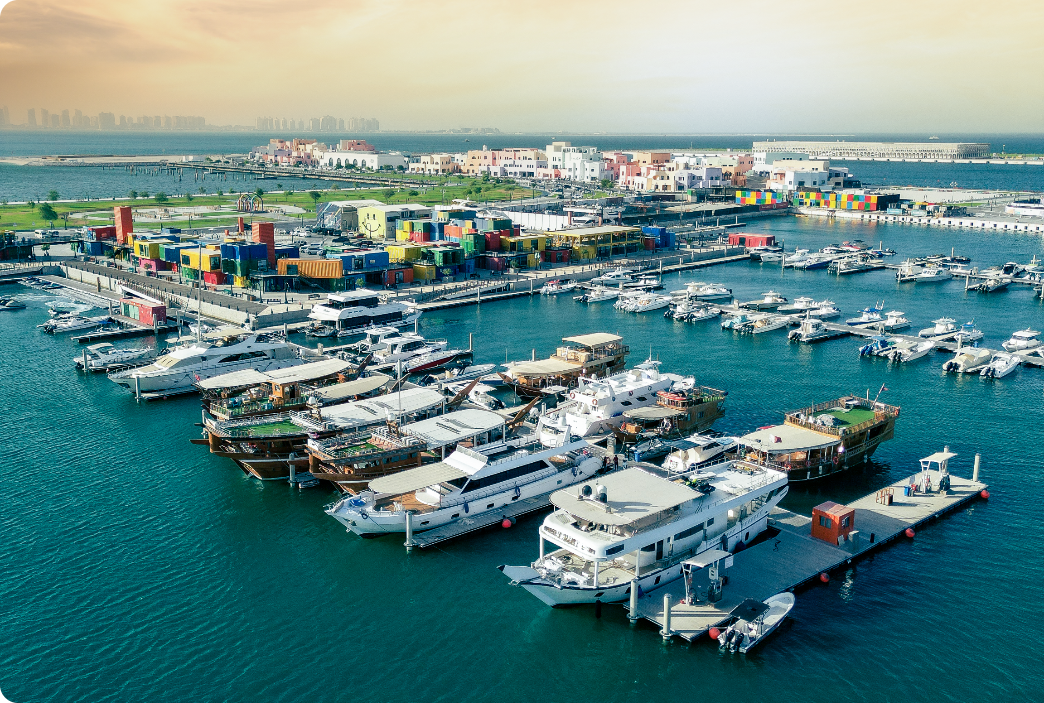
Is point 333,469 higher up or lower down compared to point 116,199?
lower down

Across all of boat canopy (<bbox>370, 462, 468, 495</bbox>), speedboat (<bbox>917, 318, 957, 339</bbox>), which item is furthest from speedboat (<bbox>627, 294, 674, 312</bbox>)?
boat canopy (<bbox>370, 462, 468, 495</bbox>)

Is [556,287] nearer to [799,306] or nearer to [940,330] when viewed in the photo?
[799,306]

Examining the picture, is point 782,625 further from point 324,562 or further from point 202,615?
point 202,615

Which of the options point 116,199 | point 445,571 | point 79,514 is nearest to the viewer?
point 445,571

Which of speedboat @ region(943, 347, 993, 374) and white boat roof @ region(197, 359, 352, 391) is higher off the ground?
white boat roof @ region(197, 359, 352, 391)

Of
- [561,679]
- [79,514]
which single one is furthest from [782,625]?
[79,514]

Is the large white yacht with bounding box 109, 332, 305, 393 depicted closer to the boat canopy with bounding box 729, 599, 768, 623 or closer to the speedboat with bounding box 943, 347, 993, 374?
the boat canopy with bounding box 729, 599, 768, 623

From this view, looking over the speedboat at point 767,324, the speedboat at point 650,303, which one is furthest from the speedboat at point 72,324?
the speedboat at point 767,324
